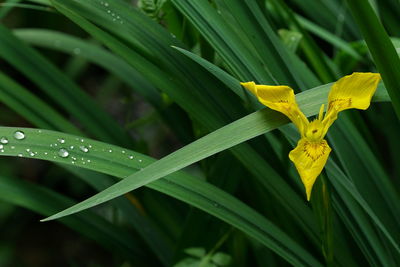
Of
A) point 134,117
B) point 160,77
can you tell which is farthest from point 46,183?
point 160,77

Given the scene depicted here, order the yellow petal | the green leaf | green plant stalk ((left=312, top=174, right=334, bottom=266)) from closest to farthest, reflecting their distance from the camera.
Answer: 1. the yellow petal
2. green plant stalk ((left=312, top=174, right=334, bottom=266))
3. the green leaf

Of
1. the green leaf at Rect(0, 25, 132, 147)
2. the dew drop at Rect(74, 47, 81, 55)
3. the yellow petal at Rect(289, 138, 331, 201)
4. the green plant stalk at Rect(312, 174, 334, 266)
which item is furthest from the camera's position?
the dew drop at Rect(74, 47, 81, 55)

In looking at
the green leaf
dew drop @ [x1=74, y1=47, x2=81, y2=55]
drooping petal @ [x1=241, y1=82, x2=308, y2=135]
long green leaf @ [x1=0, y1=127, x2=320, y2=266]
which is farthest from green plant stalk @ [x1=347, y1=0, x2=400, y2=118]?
dew drop @ [x1=74, y1=47, x2=81, y2=55]

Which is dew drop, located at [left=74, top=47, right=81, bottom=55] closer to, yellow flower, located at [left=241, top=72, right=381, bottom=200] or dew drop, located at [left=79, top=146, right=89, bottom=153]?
dew drop, located at [left=79, top=146, right=89, bottom=153]

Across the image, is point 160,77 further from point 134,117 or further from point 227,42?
point 134,117

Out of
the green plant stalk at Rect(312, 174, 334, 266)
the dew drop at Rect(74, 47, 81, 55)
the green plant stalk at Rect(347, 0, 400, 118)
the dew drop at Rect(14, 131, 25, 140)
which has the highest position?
the dew drop at Rect(74, 47, 81, 55)

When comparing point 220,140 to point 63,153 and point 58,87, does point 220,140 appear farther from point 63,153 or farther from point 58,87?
point 58,87

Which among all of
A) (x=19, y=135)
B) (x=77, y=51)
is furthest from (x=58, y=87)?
(x=19, y=135)

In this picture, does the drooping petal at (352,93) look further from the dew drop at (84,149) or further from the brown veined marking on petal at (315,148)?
the dew drop at (84,149)
